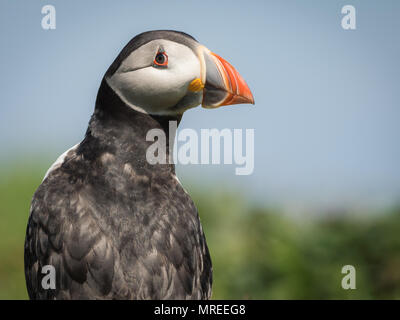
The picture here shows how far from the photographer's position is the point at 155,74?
138 inches

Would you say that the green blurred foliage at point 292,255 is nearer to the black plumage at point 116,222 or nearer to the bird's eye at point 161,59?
the black plumage at point 116,222

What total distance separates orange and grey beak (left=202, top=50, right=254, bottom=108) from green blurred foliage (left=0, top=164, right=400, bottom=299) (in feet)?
9.98

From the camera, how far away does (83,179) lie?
345cm

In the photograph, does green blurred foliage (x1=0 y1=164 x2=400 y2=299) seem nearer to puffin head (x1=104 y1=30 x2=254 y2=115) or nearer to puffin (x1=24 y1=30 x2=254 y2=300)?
puffin (x1=24 y1=30 x2=254 y2=300)

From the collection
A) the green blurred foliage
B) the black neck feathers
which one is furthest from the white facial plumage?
the green blurred foliage

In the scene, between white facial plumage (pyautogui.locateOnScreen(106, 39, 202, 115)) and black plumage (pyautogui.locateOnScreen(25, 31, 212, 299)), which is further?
white facial plumage (pyautogui.locateOnScreen(106, 39, 202, 115))

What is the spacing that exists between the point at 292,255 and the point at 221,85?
329 cm

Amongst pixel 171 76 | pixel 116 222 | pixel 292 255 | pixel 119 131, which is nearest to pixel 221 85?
pixel 171 76

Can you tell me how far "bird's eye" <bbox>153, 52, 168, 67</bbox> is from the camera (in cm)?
351

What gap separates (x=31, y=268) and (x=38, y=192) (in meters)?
0.53

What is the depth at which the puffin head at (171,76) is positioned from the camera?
11.5ft

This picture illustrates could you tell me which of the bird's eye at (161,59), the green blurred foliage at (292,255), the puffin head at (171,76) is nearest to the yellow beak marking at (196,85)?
the puffin head at (171,76)

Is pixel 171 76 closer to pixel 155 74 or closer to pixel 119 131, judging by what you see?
pixel 155 74
